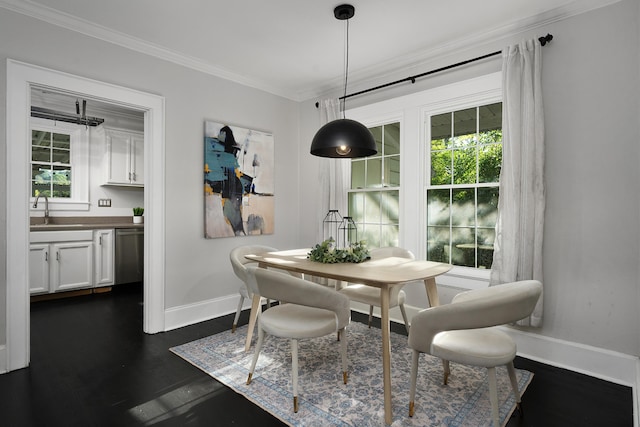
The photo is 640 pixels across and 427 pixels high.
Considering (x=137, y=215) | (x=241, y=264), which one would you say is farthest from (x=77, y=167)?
(x=241, y=264)

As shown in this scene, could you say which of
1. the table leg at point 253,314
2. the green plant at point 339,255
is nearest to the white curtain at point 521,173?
the green plant at point 339,255

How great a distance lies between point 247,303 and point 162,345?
1.23 metres

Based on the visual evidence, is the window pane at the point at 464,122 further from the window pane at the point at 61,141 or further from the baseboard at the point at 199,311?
the window pane at the point at 61,141

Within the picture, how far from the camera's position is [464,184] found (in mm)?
3283

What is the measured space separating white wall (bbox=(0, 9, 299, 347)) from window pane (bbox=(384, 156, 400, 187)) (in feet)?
4.45

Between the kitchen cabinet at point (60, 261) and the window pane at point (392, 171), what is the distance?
4.03m

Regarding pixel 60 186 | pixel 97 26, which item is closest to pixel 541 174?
pixel 97 26

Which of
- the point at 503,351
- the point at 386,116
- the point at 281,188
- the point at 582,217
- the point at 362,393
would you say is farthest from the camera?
the point at 281,188

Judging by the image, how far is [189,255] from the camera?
364 cm

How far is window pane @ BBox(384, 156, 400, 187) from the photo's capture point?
3.78m

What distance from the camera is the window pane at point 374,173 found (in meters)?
3.96

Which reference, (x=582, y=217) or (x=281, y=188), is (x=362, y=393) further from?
(x=281, y=188)

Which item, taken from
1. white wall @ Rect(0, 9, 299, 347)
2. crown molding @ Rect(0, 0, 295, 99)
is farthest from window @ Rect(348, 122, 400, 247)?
crown molding @ Rect(0, 0, 295, 99)

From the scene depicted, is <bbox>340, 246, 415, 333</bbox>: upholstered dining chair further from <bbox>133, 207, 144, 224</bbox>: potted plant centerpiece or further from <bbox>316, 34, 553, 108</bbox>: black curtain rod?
<bbox>133, 207, 144, 224</bbox>: potted plant centerpiece
